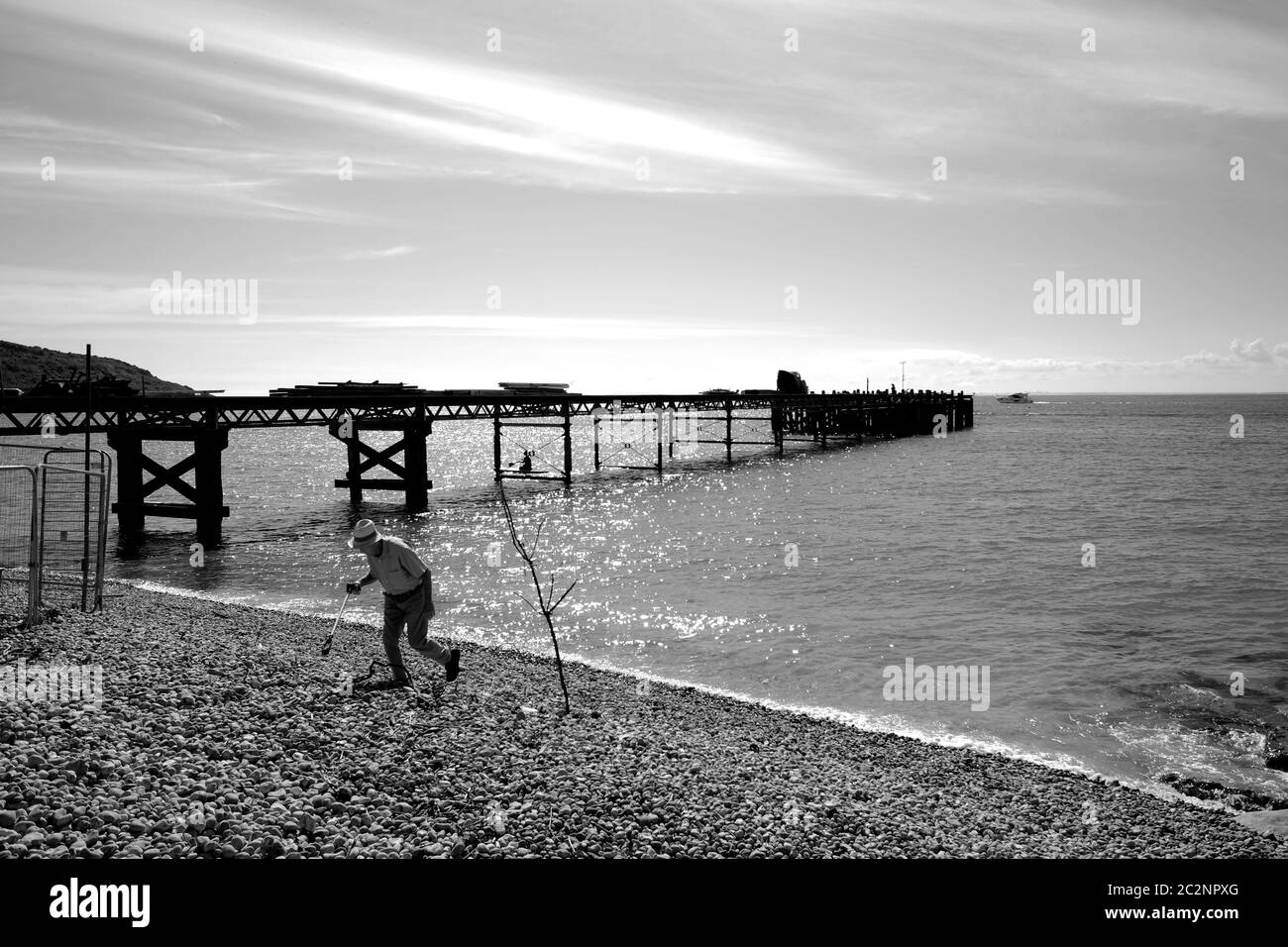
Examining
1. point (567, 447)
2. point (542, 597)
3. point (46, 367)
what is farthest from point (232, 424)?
point (46, 367)

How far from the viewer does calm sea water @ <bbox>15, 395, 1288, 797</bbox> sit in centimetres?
1275

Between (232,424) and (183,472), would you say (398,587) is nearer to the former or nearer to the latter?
(183,472)

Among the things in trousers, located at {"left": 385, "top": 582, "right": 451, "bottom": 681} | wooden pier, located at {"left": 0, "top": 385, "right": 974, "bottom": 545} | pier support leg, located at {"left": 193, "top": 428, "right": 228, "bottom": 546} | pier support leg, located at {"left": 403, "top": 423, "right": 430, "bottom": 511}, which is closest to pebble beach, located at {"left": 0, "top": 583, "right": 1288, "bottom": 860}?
trousers, located at {"left": 385, "top": 582, "right": 451, "bottom": 681}

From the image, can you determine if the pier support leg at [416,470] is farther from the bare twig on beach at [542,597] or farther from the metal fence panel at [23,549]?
the metal fence panel at [23,549]

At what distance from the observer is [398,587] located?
31.1 feet

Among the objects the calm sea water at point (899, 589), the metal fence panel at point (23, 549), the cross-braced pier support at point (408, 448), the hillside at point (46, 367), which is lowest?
the calm sea water at point (899, 589)

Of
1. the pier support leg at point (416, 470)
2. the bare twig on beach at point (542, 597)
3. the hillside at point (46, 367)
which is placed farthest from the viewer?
the hillside at point (46, 367)

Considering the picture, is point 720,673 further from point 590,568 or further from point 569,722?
point 590,568

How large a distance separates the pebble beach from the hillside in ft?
467

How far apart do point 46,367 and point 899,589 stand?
167934mm

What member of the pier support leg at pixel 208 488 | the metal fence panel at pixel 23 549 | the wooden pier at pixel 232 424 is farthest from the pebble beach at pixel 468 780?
the pier support leg at pixel 208 488

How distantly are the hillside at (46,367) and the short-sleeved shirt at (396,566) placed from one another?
143 meters

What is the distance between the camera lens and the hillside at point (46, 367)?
13762 cm
